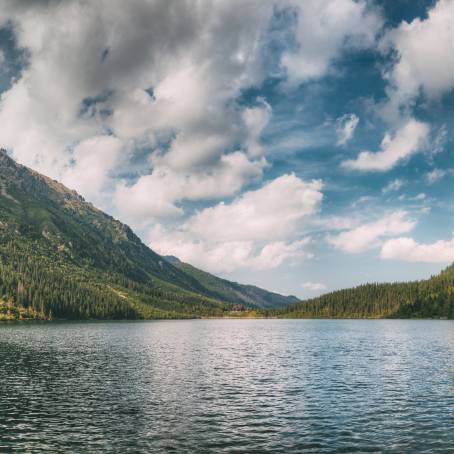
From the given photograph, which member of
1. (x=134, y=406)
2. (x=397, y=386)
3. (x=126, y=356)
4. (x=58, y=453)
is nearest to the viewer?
(x=58, y=453)

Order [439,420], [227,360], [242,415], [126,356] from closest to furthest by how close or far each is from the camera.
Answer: [439,420], [242,415], [227,360], [126,356]

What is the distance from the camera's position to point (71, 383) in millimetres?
63750

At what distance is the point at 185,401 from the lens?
170 ft

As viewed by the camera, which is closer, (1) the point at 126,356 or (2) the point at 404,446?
(2) the point at 404,446

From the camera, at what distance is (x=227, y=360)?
301 ft

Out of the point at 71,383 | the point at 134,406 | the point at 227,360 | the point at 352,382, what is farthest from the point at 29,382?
the point at 352,382

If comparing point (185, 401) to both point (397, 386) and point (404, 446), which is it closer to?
point (404, 446)

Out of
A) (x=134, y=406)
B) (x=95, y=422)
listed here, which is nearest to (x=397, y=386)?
(x=134, y=406)

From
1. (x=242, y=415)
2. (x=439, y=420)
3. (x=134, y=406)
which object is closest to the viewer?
(x=439, y=420)

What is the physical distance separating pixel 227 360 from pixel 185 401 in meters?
41.1

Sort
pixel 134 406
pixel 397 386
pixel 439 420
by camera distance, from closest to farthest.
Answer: pixel 439 420 → pixel 134 406 → pixel 397 386

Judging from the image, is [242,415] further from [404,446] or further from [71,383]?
[71,383]

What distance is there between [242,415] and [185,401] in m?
9.44

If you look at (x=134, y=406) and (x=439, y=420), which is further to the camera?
(x=134, y=406)
